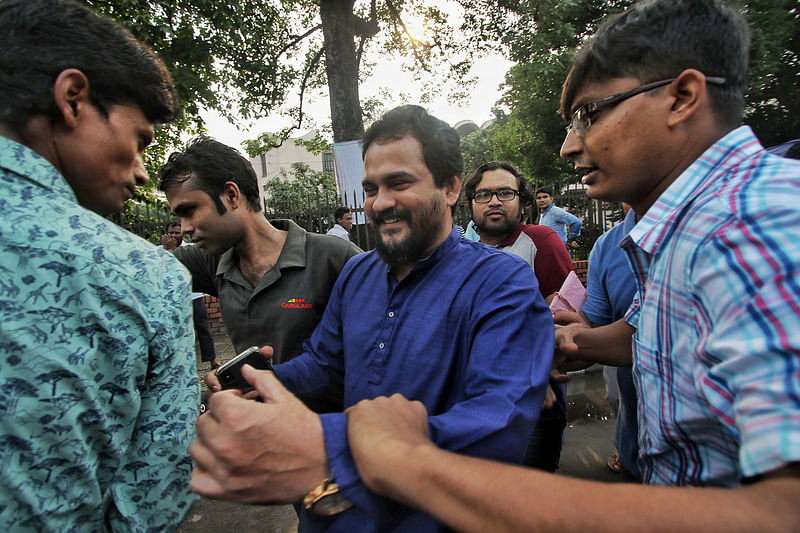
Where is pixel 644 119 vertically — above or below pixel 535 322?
above

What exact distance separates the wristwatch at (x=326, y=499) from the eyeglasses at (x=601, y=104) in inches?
47.2

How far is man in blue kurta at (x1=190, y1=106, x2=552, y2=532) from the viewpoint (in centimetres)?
87

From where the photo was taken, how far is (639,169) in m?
1.18

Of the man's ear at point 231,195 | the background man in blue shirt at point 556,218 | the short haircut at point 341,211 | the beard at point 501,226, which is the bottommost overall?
the background man in blue shirt at point 556,218

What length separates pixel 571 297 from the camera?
87.8 inches

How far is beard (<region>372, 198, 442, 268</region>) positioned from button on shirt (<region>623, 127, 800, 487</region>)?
2.40 feet

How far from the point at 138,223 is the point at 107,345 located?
7.62 m

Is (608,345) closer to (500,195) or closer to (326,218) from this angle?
(500,195)

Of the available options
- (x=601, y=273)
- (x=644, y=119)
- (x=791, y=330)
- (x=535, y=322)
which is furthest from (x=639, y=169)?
(x=601, y=273)

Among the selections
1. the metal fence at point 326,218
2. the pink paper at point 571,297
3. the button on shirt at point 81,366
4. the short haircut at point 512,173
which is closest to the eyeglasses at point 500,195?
the short haircut at point 512,173

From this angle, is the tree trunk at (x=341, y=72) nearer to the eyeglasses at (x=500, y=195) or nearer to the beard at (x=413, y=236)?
the eyeglasses at (x=500, y=195)

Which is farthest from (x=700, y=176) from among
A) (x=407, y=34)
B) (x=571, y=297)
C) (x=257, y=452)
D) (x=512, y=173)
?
(x=407, y=34)

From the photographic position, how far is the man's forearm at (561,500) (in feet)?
1.97

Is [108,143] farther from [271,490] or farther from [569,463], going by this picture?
[569,463]
